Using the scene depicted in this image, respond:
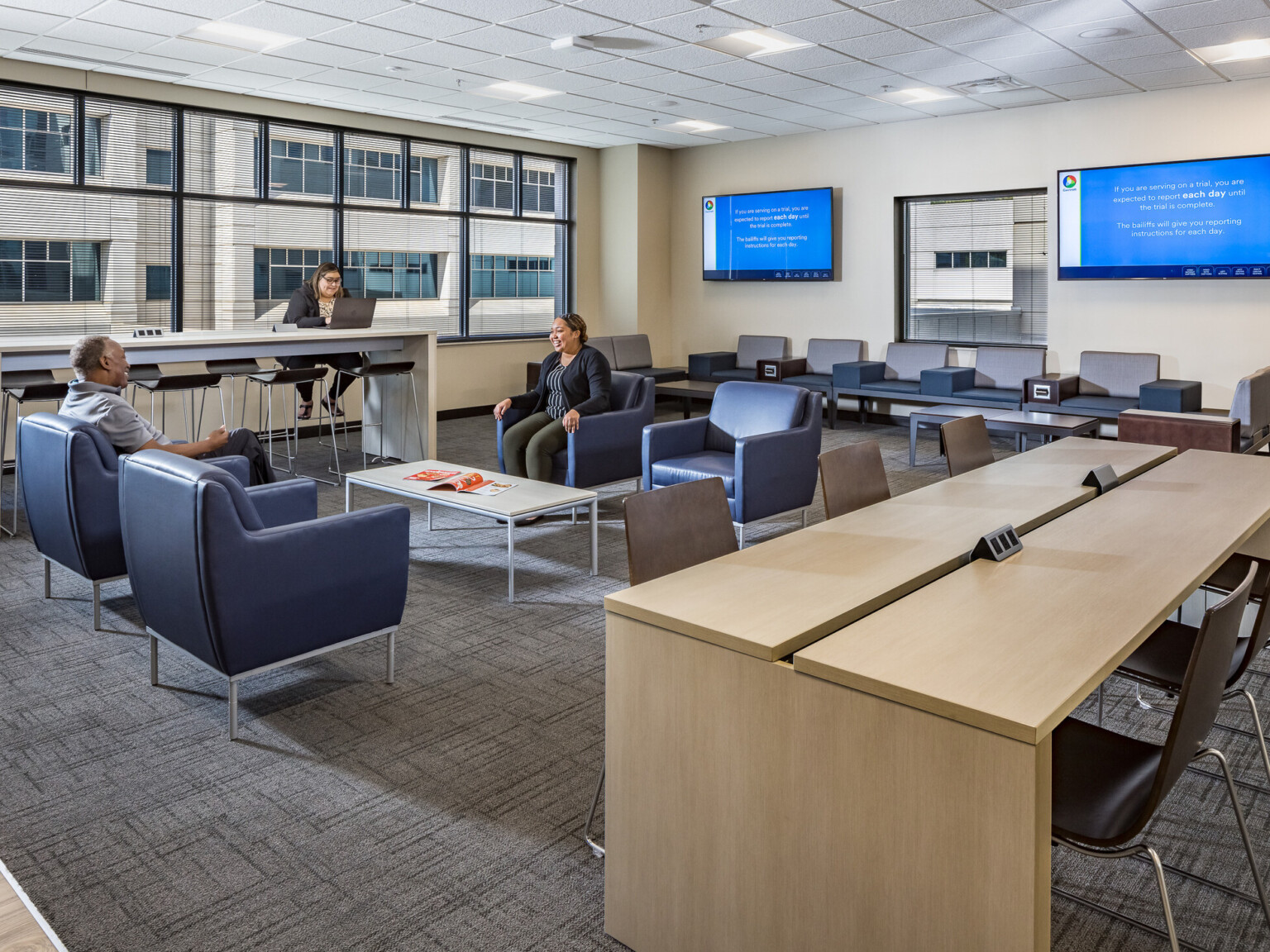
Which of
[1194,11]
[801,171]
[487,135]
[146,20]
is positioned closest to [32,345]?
[146,20]

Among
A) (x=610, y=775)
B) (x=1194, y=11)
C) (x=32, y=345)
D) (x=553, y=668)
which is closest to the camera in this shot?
(x=610, y=775)

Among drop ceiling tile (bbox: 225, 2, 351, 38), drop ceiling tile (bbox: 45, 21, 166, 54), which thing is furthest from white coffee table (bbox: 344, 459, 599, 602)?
drop ceiling tile (bbox: 45, 21, 166, 54)

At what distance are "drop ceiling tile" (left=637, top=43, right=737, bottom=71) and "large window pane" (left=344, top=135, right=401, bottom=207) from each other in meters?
3.43

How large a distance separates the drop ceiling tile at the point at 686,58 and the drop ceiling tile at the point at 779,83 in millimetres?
608

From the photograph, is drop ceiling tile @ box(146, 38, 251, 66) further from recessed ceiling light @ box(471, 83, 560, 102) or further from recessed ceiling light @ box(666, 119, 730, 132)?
recessed ceiling light @ box(666, 119, 730, 132)

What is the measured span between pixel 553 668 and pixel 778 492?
76.8 inches

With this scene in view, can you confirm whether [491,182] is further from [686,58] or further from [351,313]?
[686,58]

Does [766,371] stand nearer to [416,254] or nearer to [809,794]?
[416,254]

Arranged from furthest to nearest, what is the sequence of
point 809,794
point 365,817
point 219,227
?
point 219,227 → point 365,817 → point 809,794

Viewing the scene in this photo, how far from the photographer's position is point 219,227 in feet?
27.1

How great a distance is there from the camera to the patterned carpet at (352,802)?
2.18 meters

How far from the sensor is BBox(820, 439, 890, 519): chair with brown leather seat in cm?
321

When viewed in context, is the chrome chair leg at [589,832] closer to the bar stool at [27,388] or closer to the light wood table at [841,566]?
the light wood table at [841,566]

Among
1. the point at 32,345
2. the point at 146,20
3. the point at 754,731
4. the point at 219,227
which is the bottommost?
the point at 754,731
